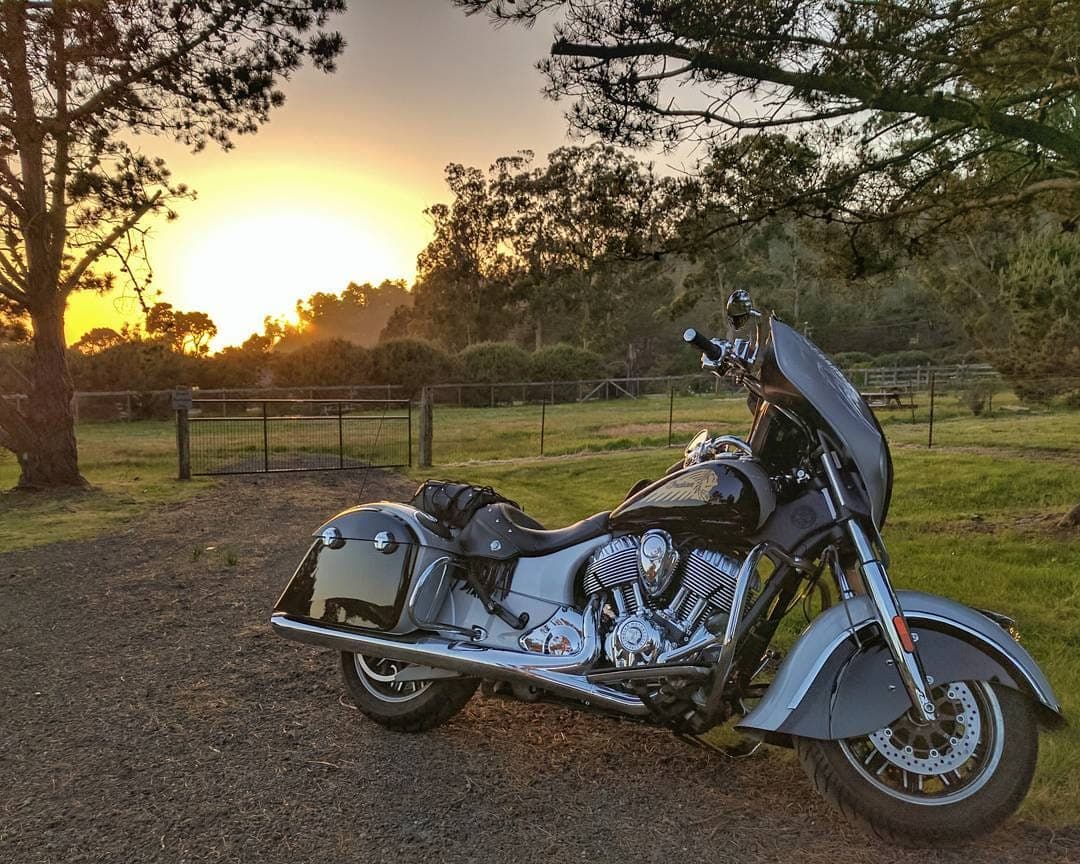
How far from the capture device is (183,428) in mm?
13133

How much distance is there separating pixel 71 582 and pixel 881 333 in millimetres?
71707

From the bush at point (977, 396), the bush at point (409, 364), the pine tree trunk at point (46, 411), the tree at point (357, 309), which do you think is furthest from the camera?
the tree at point (357, 309)

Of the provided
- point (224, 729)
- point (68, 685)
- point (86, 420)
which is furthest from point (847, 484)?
point (86, 420)

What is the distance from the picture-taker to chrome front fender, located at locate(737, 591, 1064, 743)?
8.05 ft

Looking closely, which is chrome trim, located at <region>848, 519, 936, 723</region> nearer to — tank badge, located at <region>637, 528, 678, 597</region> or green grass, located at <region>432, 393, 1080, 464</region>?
tank badge, located at <region>637, 528, 678, 597</region>

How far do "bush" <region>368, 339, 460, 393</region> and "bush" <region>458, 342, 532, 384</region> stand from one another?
1.21 m

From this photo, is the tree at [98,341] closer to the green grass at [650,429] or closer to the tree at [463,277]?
the green grass at [650,429]

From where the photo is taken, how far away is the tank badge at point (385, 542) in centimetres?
331

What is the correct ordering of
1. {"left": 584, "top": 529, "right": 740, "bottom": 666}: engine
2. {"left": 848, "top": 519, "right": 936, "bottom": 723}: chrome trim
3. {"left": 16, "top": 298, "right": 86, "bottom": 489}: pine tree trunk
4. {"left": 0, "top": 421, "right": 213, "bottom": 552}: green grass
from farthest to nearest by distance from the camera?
{"left": 16, "top": 298, "right": 86, "bottom": 489}: pine tree trunk
{"left": 0, "top": 421, "right": 213, "bottom": 552}: green grass
{"left": 584, "top": 529, "right": 740, "bottom": 666}: engine
{"left": 848, "top": 519, "right": 936, "bottom": 723}: chrome trim

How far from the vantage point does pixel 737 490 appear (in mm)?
2631

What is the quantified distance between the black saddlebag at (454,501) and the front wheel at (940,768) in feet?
5.25

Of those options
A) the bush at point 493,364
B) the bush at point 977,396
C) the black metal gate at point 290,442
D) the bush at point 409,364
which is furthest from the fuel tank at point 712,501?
the bush at point 493,364

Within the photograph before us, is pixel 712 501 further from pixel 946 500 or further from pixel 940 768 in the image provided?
pixel 946 500

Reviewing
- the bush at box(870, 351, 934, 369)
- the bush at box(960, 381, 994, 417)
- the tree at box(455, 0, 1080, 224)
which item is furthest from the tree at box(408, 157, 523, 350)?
the tree at box(455, 0, 1080, 224)
